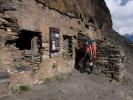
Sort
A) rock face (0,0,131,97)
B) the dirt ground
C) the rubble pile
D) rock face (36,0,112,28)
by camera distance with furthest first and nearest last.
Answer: the rubble pile → rock face (36,0,112,28) → the dirt ground → rock face (0,0,131,97)

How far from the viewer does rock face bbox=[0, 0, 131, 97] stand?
12750mm

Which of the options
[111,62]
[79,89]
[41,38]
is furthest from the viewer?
[111,62]

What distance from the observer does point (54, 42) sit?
54.2 ft

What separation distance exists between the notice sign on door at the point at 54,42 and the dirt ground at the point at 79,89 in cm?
116

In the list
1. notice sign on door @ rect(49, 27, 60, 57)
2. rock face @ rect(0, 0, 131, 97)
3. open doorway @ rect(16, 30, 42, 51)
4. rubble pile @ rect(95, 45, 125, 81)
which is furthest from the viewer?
rubble pile @ rect(95, 45, 125, 81)

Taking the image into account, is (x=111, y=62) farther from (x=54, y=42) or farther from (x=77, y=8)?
(x=77, y=8)

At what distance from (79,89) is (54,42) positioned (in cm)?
267

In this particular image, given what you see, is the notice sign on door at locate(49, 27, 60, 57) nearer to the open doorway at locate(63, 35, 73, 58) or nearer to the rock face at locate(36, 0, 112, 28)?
the rock face at locate(36, 0, 112, 28)

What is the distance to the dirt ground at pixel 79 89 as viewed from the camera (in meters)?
13.0

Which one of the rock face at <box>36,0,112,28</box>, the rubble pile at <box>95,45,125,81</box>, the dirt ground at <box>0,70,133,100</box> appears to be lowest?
the dirt ground at <box>0,70,133,100</box>

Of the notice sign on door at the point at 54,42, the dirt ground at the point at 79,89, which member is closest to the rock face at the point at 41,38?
the notice sign on door at the point at 54,42

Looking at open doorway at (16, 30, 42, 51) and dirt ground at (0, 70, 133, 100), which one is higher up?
open doorway at (16, 30, 42, 51)

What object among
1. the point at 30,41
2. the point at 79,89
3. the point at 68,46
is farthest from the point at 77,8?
the point at 79,89

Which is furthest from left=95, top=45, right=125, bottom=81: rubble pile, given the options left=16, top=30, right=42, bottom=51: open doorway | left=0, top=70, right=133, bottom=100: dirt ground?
left=16, top=30, right=42, bottom=51: open doorway
